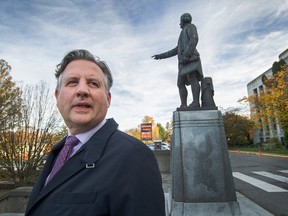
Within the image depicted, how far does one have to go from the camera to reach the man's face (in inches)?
58.5

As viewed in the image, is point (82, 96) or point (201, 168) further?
point (201, 168)

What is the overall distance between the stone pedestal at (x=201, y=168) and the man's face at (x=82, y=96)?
3.05m

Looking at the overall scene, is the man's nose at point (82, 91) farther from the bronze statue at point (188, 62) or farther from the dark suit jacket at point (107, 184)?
the bronze statue at point (188, 62)

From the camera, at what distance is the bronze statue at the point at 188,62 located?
4965 millimetres

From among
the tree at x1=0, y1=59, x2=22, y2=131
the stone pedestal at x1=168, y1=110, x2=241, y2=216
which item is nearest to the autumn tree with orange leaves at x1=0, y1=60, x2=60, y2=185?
the tree at x1=0, y1=59, x2=22, y2=131

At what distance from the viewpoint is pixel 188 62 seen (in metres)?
5.14

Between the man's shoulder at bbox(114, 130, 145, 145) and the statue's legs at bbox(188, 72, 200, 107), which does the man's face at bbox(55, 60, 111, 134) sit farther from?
the statue's legs at bbox(188, 72, 200, 107)

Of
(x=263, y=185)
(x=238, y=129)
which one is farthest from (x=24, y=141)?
(x=238, y=129)

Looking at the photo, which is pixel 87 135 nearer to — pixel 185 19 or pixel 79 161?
pixel 79 161

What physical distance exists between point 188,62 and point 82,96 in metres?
4.05

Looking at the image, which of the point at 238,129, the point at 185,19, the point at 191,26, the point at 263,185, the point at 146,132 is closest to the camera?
the point at 191,26

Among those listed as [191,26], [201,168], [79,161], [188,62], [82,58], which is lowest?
[201,168]

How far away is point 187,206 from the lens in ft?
13.0

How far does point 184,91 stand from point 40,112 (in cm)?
605
